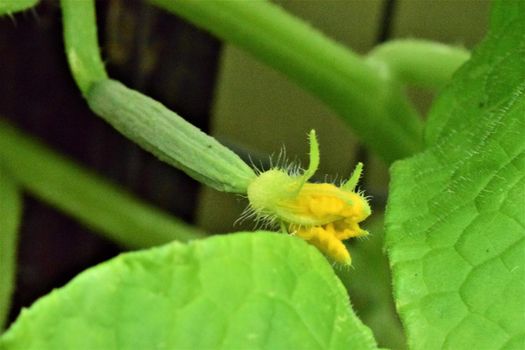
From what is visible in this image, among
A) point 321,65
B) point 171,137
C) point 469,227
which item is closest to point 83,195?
point 321,65

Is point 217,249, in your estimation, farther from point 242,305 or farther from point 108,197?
point 108,197

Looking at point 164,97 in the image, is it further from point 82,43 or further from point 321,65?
point 82,43

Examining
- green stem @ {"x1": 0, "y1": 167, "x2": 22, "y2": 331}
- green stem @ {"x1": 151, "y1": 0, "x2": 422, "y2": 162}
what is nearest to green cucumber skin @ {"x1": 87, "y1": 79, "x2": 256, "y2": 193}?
green stem @ {"x1": 151, "y1": 0, "x2": 422, "y2": 162}

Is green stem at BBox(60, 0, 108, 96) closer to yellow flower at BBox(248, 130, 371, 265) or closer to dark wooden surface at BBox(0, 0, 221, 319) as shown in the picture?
yellow flower at BBox(248, 130, 371, 265)

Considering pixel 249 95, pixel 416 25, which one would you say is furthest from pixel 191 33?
pixel 416 25

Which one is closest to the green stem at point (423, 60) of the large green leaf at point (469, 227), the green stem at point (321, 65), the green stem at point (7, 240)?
the green stem at point (321, 65)

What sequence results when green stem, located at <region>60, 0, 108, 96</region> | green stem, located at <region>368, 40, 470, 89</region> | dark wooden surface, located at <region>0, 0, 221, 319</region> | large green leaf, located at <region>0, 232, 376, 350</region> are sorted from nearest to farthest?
1. large green leaf, located at <region>0, 232, 376, 350</region>
2. green stem, located at <region>60, 0, 108, 96</region>
3. green stem, located at <region>368, 40, 470, 89</region>
4. dark wooden surface, located at <region>0, 0, 221, 319</region>
